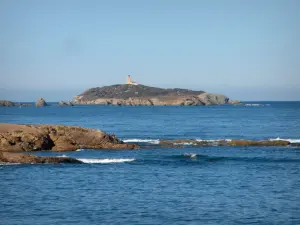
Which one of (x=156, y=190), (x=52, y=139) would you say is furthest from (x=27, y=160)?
(x=156, y=190)

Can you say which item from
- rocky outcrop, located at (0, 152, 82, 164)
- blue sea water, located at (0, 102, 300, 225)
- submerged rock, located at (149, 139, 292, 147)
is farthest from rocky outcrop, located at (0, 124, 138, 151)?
rocky outcrop, located at (0, 152, 82, 164)

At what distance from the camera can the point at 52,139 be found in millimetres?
65562

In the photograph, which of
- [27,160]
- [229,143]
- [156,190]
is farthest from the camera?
[229,143]

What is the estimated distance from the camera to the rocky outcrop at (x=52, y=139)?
6238cm

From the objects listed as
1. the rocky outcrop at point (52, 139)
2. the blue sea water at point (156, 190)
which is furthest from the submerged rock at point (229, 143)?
the blue sea water at point (156, 190)

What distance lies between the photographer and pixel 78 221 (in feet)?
95.2

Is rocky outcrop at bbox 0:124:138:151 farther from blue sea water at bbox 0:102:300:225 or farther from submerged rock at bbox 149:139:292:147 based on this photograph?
blue sea water at bbox 0:102:300:225

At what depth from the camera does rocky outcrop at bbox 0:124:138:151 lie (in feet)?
205

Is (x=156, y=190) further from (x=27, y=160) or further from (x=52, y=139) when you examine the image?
(x=52, y=139)

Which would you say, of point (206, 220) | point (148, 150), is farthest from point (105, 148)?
point (206, 220)

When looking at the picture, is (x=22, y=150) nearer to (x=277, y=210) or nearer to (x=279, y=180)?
(x=279, y=180)

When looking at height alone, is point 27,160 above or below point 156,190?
above

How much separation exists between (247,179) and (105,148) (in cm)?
2674

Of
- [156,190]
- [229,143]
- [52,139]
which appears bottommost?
[156,190]
